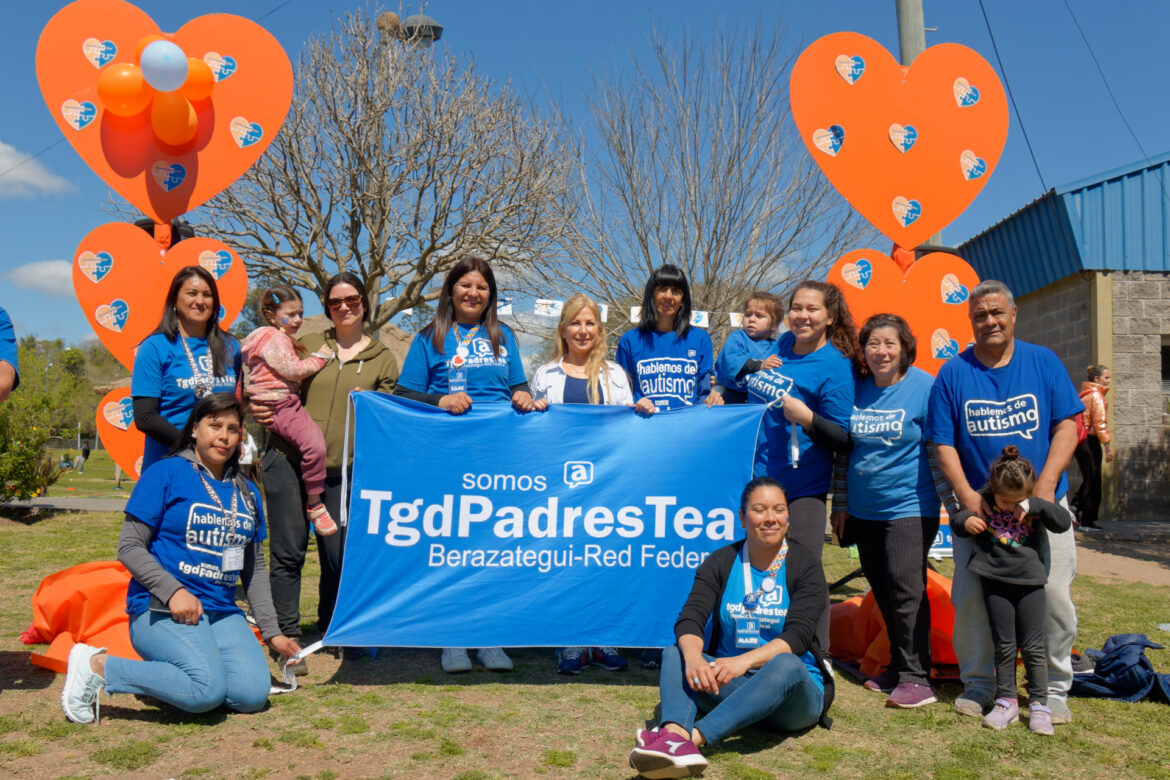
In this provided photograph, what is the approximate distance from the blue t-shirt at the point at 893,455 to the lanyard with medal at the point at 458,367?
1.90 meters

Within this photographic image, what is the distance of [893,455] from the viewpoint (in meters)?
3.81

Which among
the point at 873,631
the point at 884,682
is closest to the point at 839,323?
the point at 873,631

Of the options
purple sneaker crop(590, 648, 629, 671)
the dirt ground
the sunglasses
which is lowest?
purple sneaker crop(590, 648, 629, 671)

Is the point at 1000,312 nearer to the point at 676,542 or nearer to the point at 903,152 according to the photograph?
the point at 676,542

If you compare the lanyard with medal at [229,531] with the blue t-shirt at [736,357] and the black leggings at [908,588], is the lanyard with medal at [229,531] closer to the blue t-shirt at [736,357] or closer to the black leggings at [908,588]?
the blue t-shirt at [736,357]

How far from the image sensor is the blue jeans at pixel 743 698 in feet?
9.64

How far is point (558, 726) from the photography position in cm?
332

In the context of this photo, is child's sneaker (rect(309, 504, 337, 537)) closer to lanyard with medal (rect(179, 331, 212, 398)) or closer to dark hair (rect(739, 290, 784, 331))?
lanyard with medal (rect(179, 331, 212, 398))

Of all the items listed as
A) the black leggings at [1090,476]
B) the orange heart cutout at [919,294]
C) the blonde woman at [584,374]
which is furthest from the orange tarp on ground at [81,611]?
the black leggings at [1090,476]

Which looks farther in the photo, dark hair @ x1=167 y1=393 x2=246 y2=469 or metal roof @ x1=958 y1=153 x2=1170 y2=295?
metal roof @ x1=958 y1=153 x2=1170 y2=295

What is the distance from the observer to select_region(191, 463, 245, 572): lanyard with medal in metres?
3.42

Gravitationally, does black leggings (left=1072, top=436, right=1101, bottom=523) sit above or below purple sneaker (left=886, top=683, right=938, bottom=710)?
above

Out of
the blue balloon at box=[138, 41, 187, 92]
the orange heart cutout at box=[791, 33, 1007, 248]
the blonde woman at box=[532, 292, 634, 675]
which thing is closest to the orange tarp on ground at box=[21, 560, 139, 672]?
the blonde woman at box=[532, 292, 634, 675]

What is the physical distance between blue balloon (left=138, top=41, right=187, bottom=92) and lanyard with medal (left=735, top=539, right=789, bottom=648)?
173 inches
